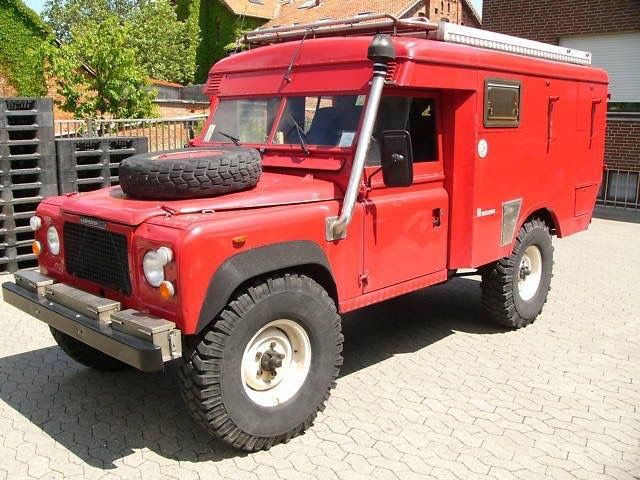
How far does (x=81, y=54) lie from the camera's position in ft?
57.1

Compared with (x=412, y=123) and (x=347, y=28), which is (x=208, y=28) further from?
(x=412, y=123)

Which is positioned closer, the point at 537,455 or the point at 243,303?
the point at 243,303

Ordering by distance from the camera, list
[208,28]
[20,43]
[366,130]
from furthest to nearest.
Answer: [208,28] < [20,43] < [366,130]

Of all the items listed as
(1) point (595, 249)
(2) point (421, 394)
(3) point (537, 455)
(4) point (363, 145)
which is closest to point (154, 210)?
(4) point (363, 145)

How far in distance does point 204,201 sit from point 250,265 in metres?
0.51

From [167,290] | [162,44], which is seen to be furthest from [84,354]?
[162,44]

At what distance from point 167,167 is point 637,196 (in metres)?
12.4

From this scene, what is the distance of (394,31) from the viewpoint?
491 centimetres

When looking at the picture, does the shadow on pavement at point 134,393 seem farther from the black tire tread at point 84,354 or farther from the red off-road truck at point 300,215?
the red off-road truck at point 300,215

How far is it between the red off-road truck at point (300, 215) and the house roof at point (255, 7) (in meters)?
37.7

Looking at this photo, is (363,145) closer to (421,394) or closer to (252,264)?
(252,264)

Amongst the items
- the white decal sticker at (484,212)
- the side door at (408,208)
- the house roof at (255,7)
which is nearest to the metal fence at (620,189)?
the white decal sticker at (484,212)

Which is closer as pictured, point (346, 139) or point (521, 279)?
point (346, 139)

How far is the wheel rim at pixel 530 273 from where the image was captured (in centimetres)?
634
